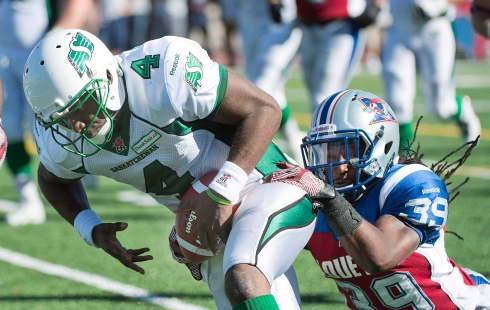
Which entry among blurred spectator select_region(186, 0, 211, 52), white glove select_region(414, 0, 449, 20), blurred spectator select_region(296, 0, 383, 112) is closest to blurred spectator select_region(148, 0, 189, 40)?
blurred spectator select_region(186, 0, 211, 52)

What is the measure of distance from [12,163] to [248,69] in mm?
2129

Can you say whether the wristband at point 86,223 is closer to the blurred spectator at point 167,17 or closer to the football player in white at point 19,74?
the football player in white at point 19,74

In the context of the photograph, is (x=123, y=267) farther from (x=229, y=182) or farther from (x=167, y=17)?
(x=167, y=17)

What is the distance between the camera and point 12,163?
5938 mm

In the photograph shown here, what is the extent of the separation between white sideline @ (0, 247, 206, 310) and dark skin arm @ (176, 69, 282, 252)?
1.22 meters

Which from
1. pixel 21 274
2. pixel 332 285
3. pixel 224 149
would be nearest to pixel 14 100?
pixel 21 274

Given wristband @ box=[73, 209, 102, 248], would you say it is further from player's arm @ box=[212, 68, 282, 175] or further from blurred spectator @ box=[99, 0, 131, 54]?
blurred spectator @ box=[99, 0, 131, 54]

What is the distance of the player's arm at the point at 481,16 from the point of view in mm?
4750

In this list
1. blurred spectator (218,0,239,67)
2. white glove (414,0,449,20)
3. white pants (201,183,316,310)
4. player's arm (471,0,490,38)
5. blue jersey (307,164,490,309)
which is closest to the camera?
white pants (201,183,316,310)

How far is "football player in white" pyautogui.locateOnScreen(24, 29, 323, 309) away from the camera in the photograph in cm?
271

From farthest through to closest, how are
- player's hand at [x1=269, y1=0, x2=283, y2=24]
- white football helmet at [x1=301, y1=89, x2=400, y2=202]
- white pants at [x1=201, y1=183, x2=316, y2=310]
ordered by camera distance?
player's hand at [x1=269, y1=0, x2=283, y2=24]
white football helmet at [x1=301, y1=89, x2=400, y2=202]
white pants at [x1=201, y1=183, x2=316, y2=310]

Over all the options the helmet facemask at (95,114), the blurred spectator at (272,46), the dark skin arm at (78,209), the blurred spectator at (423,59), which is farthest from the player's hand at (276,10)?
the helmet facemask at (95,114)

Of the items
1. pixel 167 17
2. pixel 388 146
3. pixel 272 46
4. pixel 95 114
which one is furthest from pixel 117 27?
pixel 95 114

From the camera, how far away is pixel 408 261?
2996mm
